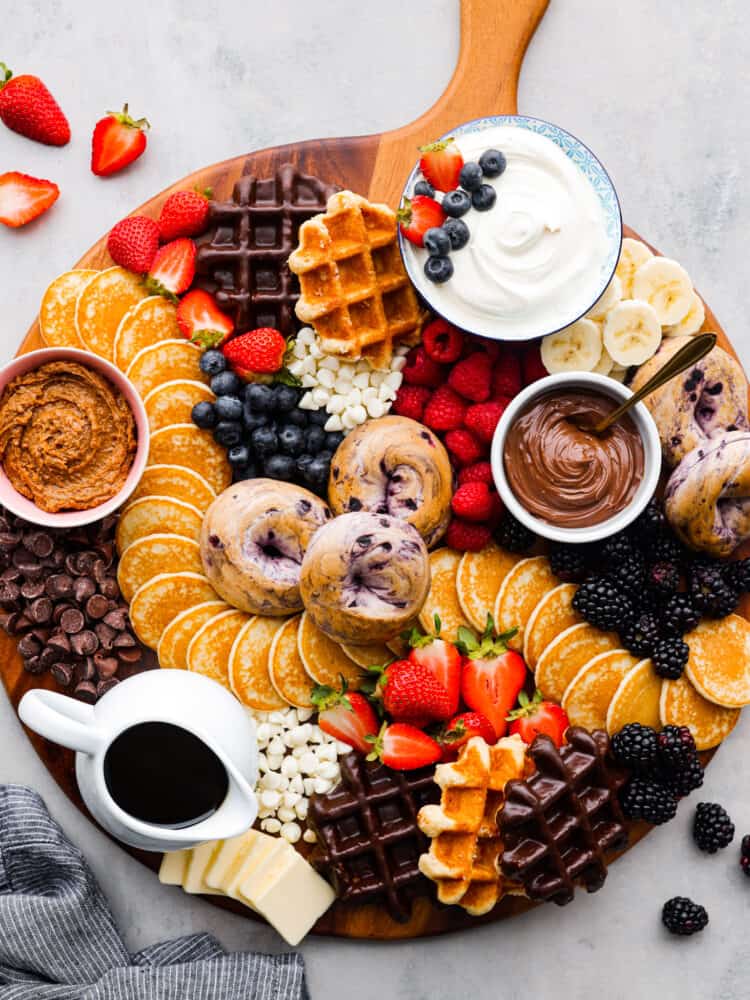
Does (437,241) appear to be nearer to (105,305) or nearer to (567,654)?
(105,305)

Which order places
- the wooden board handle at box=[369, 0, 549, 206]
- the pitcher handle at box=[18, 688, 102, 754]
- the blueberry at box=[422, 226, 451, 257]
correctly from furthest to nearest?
1. the wooden board handle at box=[369, 0, 549, 206]
2. the blueberry at box=[422, 226, 451, 257]
3. the pitcher handle at box=[18, 688, 102, 754]

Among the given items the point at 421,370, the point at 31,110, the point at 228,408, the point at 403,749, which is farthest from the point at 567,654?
the point at 31,110

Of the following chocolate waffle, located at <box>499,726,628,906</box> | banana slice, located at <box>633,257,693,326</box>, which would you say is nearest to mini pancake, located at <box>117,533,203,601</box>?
chocolate waffle, located at <box>499,726,628,906</box>

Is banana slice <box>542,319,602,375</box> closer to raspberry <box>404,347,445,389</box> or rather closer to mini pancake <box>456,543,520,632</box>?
raspberry <box>404,347,445,389</box>

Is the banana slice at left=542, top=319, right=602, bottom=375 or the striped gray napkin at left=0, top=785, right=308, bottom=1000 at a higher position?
the banana slice at left=542, top=319, right=602, bottom=375

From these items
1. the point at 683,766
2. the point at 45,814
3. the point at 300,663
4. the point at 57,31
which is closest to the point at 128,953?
the point at 45,814

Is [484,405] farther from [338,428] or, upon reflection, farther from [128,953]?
[128,953]
